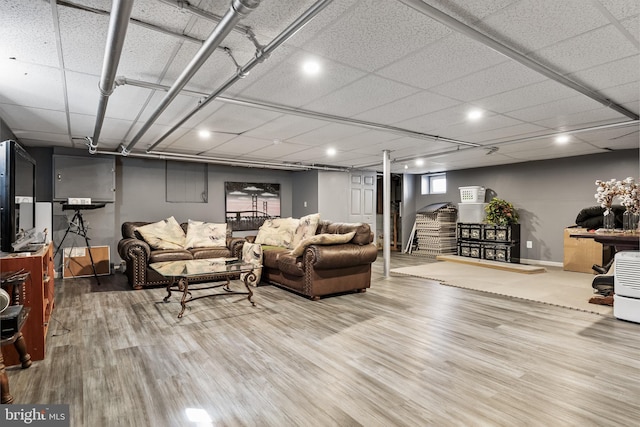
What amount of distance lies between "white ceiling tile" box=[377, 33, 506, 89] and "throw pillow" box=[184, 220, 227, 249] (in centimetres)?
437

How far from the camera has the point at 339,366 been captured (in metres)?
2.39

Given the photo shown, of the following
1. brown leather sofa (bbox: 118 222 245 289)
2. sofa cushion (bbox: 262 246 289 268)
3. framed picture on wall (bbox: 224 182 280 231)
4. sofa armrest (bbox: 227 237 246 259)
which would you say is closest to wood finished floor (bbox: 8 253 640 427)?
→ brown leather sofa (bbox: 118 222 245 289)

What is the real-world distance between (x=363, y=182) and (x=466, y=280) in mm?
4144

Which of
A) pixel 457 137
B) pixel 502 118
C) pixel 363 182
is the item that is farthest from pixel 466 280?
pixel 363 182

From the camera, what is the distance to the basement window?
9.29 meters

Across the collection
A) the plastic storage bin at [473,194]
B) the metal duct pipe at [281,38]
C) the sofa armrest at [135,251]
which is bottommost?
the sofa armrest at [135,251]

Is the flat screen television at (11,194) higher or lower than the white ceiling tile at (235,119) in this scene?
lower

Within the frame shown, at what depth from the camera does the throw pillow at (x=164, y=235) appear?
5.55 meters

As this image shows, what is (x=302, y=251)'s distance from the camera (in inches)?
175

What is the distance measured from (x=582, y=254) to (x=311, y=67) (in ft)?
20.9

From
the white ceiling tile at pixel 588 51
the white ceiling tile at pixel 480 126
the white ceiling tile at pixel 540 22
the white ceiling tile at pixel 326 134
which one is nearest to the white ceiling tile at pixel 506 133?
the white ceiling tile at pixel 480 126

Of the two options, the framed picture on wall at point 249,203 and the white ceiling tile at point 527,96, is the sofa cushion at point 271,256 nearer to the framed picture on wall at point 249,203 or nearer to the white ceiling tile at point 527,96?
the framed picture on wall at point 249,203

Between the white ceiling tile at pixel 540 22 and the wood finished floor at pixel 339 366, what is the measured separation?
85.3 inches

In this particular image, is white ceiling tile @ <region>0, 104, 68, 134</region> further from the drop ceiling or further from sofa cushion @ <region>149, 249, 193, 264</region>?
sofa cushion @ <region>149, 249, 193, 264</region>
